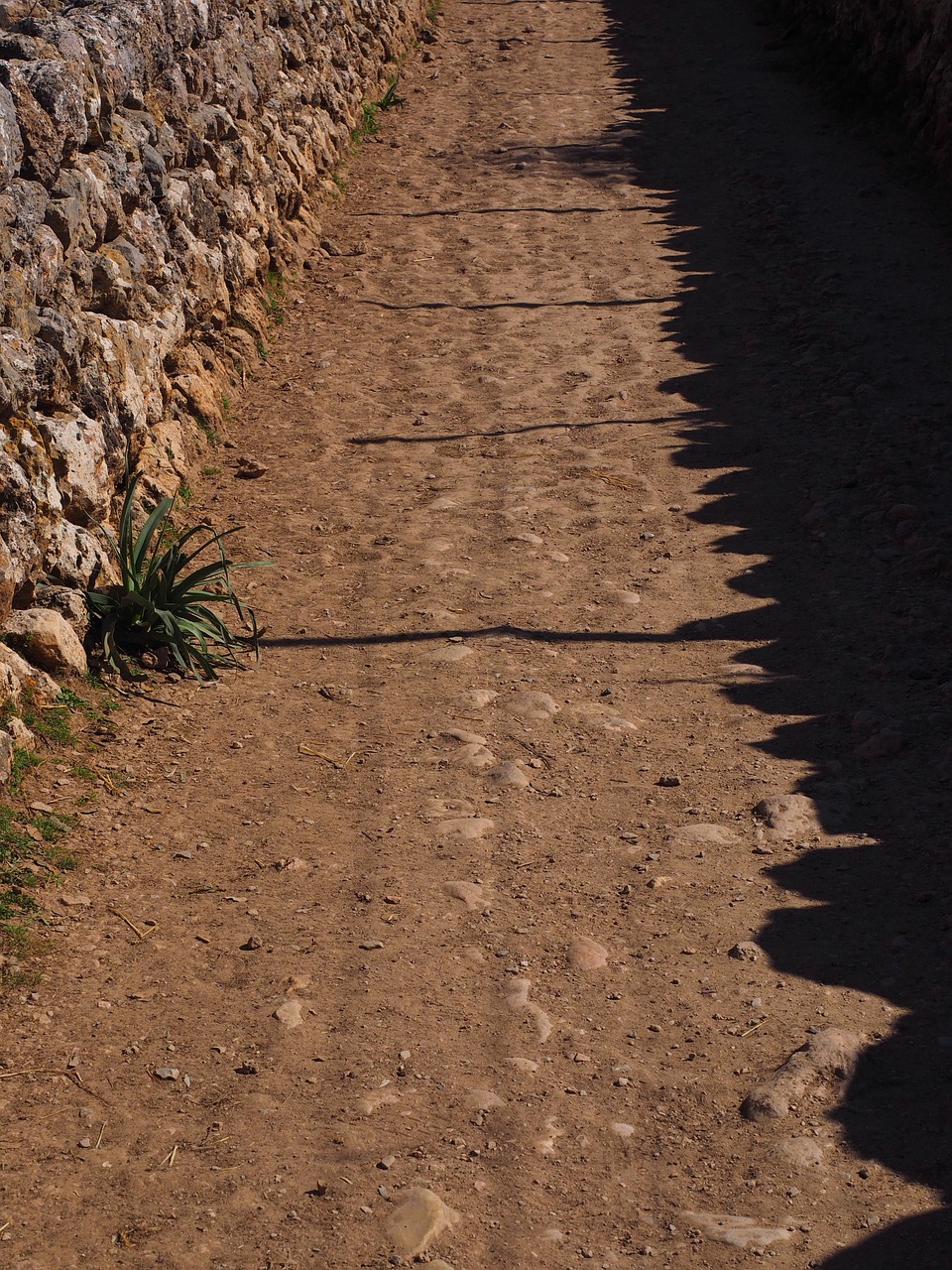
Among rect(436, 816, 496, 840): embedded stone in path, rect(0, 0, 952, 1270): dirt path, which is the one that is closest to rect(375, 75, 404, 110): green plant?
rect(0, 0, 952, 1270): dirt path

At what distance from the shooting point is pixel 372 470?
6188 mm

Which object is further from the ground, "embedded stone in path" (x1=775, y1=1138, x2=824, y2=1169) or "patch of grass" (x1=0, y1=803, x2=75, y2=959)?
"embedded stone in path" (x1=775, y1=1138, x2=824, y2=1169)

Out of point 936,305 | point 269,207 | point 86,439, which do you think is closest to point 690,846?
point 86,439

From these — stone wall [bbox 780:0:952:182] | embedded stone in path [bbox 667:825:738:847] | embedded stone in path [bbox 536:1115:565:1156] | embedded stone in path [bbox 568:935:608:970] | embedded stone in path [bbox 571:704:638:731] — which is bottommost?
embedded stone in path [bbox 571:704:638:731]

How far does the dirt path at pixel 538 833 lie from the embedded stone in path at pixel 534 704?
0.02 metres

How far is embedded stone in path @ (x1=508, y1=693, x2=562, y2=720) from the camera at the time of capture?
14.1 feet

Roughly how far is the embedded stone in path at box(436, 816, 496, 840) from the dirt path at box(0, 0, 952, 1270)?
0.4 inches

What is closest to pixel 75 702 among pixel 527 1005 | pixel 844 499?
pixel 527 1005

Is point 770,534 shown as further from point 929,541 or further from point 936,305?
point 936,305

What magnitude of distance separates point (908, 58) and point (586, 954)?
920 centimetres

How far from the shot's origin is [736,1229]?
96.4 inches

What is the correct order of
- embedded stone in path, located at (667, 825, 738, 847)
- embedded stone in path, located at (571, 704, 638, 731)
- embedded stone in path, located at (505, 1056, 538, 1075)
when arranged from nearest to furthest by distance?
embedded stone in path, located at (505, 1056, 538, 1075) → embedded stone in path, located at (667, 825, 738, 847) → embedded stone in path, located at (571, 704, 638, 731)

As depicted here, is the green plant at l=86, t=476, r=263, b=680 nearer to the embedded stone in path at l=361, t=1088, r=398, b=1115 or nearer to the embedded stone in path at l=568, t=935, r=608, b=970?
the embedded stone in path at l=568, t=935, r=608, b=970

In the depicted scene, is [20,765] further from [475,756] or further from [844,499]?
[844,499]
